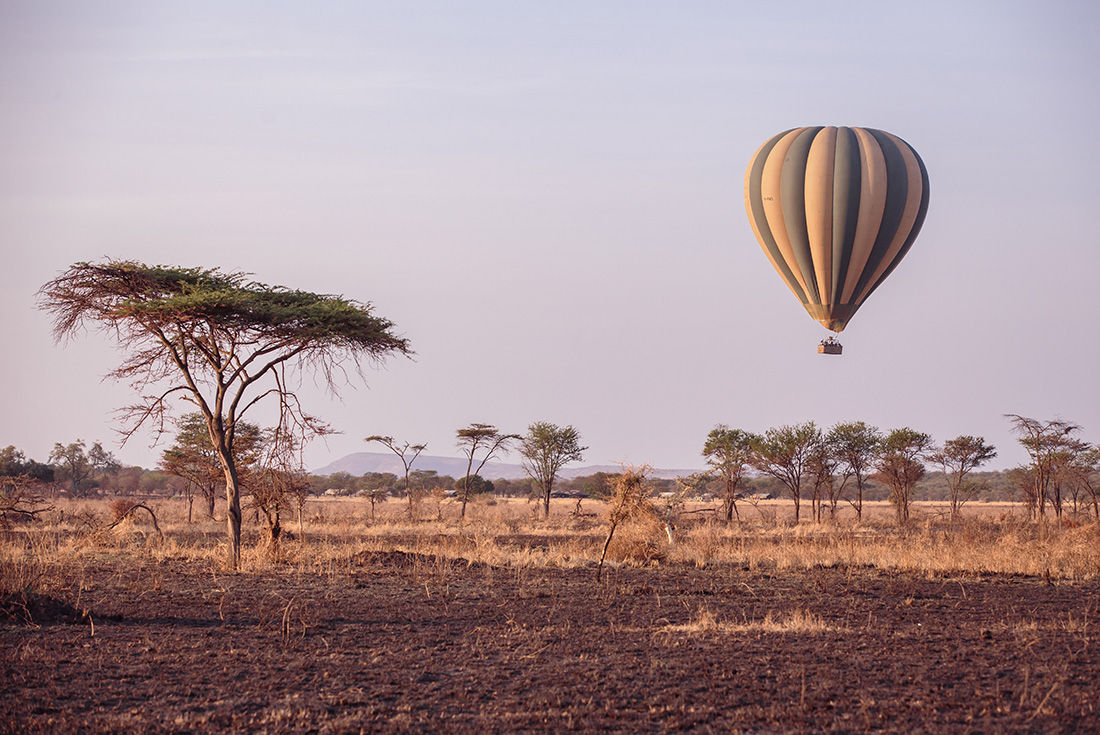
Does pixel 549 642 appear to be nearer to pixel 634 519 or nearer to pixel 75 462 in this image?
pixel 634 519

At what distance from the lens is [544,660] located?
8.89m

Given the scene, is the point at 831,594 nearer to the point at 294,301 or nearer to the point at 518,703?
the point at 518,703

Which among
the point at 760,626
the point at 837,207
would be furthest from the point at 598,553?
the point at 837,207

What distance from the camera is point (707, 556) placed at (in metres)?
19.1

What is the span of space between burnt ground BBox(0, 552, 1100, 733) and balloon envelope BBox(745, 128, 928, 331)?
12.2 m

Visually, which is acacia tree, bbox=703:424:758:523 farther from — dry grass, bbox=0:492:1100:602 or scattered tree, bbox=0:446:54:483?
scattered tree, bbox=0:446:54:483

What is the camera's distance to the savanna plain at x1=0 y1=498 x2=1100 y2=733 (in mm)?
6852

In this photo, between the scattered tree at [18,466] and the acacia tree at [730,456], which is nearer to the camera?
the acacia tree at [730,456]

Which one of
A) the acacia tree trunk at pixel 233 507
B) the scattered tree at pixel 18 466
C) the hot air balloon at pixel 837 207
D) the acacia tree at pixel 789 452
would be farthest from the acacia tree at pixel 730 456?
the scattered tree at pixel 18 466

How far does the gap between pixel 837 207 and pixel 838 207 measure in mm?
27

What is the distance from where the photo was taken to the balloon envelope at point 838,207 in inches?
953

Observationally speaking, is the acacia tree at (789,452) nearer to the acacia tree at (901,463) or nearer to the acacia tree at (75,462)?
the acacia tree at (901,463)

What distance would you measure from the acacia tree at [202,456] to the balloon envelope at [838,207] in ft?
51.2

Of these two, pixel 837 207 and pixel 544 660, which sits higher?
pixel 837 207
